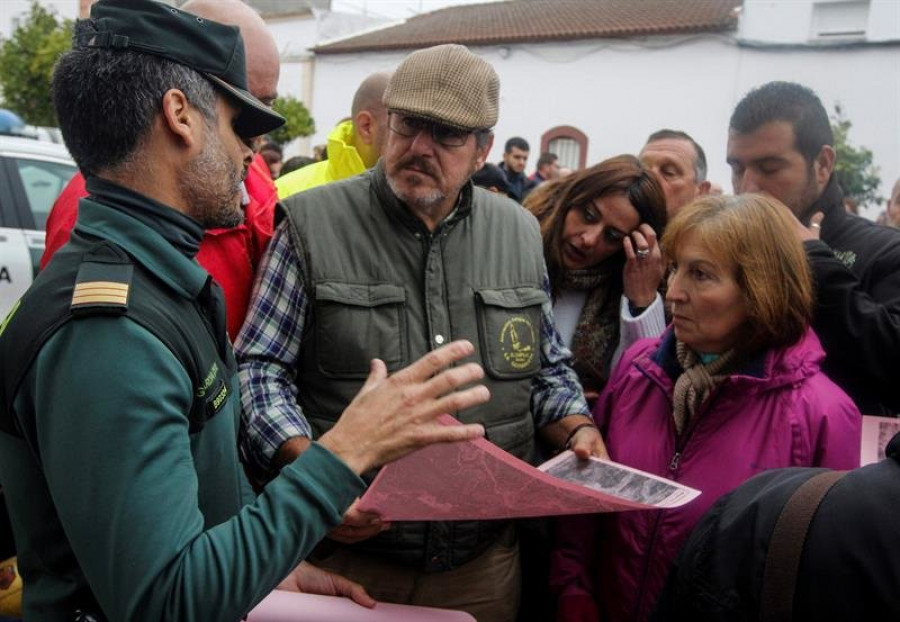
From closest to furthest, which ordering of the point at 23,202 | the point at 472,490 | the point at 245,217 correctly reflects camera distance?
the point at 472,490, the point at 245,217, the point at 23,202

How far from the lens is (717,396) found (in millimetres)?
2100

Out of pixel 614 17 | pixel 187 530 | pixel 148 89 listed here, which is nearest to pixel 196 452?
pixel 187 530

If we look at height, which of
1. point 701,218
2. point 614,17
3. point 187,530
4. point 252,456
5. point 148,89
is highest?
point 614,17

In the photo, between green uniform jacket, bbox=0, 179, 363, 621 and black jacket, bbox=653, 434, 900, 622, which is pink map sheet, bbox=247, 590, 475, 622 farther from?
black jacket, bbox=653, 434, 900, 622

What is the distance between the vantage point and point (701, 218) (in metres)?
2.20

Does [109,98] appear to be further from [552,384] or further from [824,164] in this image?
[824,164]

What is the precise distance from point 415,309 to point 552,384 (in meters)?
0.52

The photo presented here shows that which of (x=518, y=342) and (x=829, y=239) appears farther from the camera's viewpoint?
(x=829, y=239)

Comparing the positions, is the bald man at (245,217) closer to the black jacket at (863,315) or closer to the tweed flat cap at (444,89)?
the tweed flat cap at (444,89)

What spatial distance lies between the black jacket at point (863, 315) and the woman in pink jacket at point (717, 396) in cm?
13

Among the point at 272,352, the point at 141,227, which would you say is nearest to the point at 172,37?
the point at 141,227

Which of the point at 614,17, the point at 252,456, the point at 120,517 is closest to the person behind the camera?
the point at 120,517

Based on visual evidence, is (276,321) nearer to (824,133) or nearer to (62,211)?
(62,211)

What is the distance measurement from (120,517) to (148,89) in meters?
0.67
